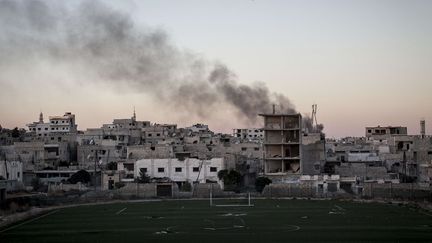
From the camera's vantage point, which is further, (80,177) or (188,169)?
(80,177)

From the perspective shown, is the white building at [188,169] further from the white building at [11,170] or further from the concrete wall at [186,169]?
the white building at [11,170]

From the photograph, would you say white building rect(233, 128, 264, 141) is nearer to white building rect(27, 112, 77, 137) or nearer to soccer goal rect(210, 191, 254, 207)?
white building rect(27, 112, 77, 137)

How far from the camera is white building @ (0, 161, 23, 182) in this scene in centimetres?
6619

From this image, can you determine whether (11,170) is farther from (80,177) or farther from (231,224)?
(231,224)

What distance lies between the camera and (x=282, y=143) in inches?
2906

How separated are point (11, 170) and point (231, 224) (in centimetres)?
3630

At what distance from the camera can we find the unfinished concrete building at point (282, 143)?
7400cm

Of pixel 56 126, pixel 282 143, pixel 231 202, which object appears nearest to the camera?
pixel 231 202

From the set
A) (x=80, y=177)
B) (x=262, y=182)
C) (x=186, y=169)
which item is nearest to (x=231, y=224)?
(x=262, y=182)

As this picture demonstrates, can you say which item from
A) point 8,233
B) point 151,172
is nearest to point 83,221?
point 8,233

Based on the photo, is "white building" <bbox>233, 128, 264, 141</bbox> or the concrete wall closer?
the concrete wall

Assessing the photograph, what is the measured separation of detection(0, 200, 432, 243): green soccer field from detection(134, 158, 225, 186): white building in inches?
738

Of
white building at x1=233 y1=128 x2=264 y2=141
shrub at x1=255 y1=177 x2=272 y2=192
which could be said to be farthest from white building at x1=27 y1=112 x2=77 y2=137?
shrub at x1=255 y1=177 x2=272 y2=192

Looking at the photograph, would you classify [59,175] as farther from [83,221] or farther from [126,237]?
[126,237]
